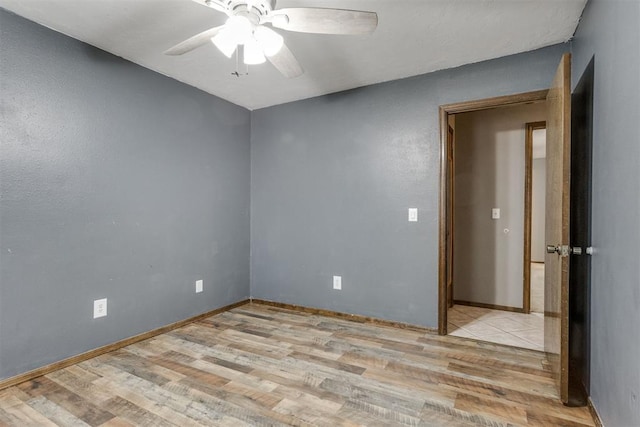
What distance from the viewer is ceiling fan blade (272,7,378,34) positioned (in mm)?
1458

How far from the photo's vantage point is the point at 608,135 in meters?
1.48

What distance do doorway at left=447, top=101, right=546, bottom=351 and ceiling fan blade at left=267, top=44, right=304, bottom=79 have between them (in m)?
1.94

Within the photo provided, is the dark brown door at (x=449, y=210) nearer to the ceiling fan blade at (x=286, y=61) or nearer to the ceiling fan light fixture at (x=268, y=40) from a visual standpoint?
the ceiling fan blade at (x=286, y=61)

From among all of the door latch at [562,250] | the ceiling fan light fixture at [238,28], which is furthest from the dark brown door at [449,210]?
the ceiling fan light fixture at [238,28]

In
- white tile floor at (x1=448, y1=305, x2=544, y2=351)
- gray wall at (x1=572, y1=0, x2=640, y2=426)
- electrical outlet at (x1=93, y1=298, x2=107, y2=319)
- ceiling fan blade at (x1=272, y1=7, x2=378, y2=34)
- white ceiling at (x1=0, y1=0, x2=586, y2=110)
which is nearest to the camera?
gray wall at (x1=572, y1=0, x2=640, y2=426)

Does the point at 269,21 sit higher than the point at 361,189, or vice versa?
the point at 269,21

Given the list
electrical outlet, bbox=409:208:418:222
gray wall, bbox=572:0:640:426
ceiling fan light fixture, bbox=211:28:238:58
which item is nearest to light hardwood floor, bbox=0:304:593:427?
gray wall, bbox=572:0:640:426

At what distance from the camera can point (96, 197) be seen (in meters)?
2.38

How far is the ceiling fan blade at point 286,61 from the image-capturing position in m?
1.80

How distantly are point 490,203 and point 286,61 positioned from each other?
282cm

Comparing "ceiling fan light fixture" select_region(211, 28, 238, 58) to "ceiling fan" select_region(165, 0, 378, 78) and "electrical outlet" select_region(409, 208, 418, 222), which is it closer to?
"ceiling fan" select_region(165, 0, 378, 78)

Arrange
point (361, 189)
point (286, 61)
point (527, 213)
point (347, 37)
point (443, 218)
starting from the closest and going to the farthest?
point (286, 61), point (347, 37), point (443, 218), point (361, 189), point (527, 213)

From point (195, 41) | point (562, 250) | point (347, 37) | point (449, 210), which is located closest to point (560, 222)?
point (562, 250)

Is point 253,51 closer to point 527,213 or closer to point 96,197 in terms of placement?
point 96,197
